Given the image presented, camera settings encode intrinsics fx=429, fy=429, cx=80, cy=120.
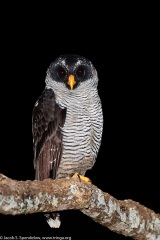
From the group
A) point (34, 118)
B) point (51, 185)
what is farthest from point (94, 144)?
point (51, 185)

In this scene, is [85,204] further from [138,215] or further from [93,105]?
[93,105]

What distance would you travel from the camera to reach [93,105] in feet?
12.4

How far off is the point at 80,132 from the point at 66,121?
6.1 inches

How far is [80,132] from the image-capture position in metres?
3.62

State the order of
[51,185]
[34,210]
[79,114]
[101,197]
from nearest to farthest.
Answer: [34,210] → [51,185] → [101,197] → [79,114]

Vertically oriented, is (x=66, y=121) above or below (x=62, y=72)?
below

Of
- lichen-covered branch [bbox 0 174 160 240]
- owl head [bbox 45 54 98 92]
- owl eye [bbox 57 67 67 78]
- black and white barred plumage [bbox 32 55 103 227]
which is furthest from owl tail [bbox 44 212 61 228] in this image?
owl eye [bbox 57 67 67 78]

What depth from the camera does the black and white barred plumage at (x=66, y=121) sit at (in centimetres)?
366

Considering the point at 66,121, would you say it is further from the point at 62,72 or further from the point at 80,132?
the point at 62,72

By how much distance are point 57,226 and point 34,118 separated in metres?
0.99

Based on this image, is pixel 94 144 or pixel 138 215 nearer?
pixel 138 215

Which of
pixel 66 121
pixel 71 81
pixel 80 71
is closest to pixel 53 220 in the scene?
pixel 66 121

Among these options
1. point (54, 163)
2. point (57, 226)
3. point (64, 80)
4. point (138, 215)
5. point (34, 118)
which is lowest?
point (57, 226)

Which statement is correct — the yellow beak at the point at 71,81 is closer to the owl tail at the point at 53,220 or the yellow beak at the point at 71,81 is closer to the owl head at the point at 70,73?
the owl head at the point at 70,73
